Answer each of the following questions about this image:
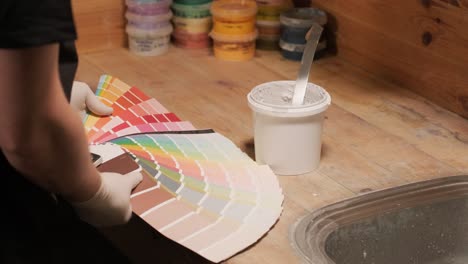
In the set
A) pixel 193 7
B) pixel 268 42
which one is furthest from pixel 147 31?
pixel 268 42

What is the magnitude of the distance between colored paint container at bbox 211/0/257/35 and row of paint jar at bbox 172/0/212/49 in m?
0.04

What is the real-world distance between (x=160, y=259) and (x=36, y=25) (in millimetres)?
531

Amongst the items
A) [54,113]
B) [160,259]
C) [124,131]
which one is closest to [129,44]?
[124,131]

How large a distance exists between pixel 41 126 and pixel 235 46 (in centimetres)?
87

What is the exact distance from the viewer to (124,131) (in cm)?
123

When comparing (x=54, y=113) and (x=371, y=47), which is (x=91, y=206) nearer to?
(x=54, y=113)

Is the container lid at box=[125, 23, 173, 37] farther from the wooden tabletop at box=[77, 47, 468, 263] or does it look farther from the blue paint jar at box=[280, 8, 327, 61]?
the blue paint jar at box=[280, 8, 327, 61]

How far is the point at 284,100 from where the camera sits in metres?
1.16

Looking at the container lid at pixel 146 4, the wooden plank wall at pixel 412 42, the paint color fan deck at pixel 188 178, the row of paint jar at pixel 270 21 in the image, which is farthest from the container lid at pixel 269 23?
the paint color fan deck at pixel 188 178

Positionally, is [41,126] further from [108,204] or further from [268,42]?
[268,42]

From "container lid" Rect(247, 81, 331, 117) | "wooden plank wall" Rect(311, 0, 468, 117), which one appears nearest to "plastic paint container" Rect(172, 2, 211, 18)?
"wooden plank wall" Rect(311, 0, 468, 117)

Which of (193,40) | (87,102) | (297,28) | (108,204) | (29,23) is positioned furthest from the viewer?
(193,40)

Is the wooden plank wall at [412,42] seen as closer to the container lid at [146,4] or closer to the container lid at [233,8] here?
the container lid at [233,8]

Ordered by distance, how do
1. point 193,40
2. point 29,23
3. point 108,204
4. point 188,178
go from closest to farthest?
point 29,23
point 108,204
point 188,178
point 193,40
